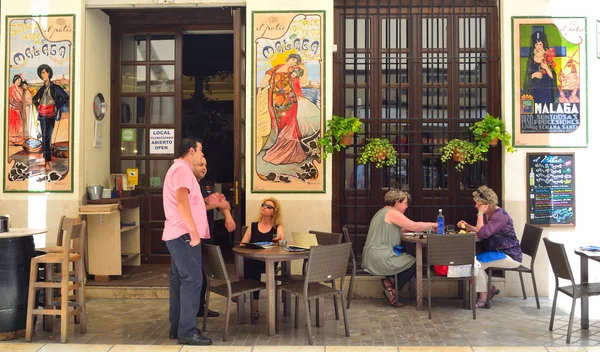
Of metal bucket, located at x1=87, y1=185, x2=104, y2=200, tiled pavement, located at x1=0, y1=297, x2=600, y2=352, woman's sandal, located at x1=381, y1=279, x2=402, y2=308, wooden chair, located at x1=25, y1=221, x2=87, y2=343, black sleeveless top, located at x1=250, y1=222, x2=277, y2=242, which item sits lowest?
tiled pavement, located at x1=0, y1=297, x2=600, y2=352

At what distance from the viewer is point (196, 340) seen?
536 centimetres

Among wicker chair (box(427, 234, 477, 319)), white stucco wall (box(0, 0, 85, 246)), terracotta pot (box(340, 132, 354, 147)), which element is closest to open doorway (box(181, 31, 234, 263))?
white stucco wall (box(0, 0, 85, 246))

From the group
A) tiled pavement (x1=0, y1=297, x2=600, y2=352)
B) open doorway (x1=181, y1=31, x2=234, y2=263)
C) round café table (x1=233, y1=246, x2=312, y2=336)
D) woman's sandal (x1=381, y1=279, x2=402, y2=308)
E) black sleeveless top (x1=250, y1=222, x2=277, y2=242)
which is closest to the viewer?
tiled pavement (x1=0, y1=297, x2=600, y2=352)

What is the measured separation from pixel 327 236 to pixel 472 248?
156 centimetres

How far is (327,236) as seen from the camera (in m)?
6.57

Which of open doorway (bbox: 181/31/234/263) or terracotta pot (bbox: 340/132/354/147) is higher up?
open doorway (bbox: 181/31/234/263)

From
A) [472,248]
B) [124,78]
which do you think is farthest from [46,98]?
[472,248]

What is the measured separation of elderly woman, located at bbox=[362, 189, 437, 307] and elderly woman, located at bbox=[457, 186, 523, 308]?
60 centimetres

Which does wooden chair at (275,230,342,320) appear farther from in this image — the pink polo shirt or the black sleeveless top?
the pink polo shirt

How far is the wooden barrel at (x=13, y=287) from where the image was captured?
546 cm

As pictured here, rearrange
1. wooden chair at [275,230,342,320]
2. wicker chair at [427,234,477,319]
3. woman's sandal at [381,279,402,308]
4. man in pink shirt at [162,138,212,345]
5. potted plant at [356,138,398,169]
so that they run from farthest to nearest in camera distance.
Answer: potted plant at [356,138,398,169]
woman's sandal at [381,279,402,308]
wicker chair at [427,234,477,319]
wooden chair at [275,230,342,320]
man in pink shirt at [162,138,212,345]

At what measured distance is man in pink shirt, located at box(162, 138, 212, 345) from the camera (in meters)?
5.21

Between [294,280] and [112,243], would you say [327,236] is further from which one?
[112,243]

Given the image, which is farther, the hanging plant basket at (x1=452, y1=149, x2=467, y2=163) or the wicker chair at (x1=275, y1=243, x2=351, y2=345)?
the hanging plant basket at (x1=452, y1=149, x2=467, y2=163)
